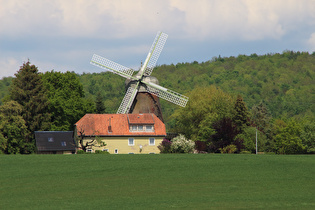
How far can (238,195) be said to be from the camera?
31625 mm

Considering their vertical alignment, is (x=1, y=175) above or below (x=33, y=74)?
below

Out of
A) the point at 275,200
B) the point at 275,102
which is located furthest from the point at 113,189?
the point at 275,102

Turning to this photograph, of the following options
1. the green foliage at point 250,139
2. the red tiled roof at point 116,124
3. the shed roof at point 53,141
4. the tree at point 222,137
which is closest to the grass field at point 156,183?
the tree at point 222,137

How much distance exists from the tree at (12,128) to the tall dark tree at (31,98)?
3.24 m

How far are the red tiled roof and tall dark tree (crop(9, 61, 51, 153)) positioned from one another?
24.5 feet

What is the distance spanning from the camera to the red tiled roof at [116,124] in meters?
80.3

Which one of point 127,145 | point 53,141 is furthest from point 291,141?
point 53,141

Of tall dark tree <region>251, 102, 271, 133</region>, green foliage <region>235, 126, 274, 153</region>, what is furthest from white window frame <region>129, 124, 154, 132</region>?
tall dark tree <region>251, 102, 271, 133</region>

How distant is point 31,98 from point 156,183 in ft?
174

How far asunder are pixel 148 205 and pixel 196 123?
65210mm

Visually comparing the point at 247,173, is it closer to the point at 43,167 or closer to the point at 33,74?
the point at 43,167

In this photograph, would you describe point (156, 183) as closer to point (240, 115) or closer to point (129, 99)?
point (129, 99)

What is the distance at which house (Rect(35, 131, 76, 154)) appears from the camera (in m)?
80.8

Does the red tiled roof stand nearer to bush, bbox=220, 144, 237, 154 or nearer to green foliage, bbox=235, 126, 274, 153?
green foliage, bbox=235, 126, 274, 153
